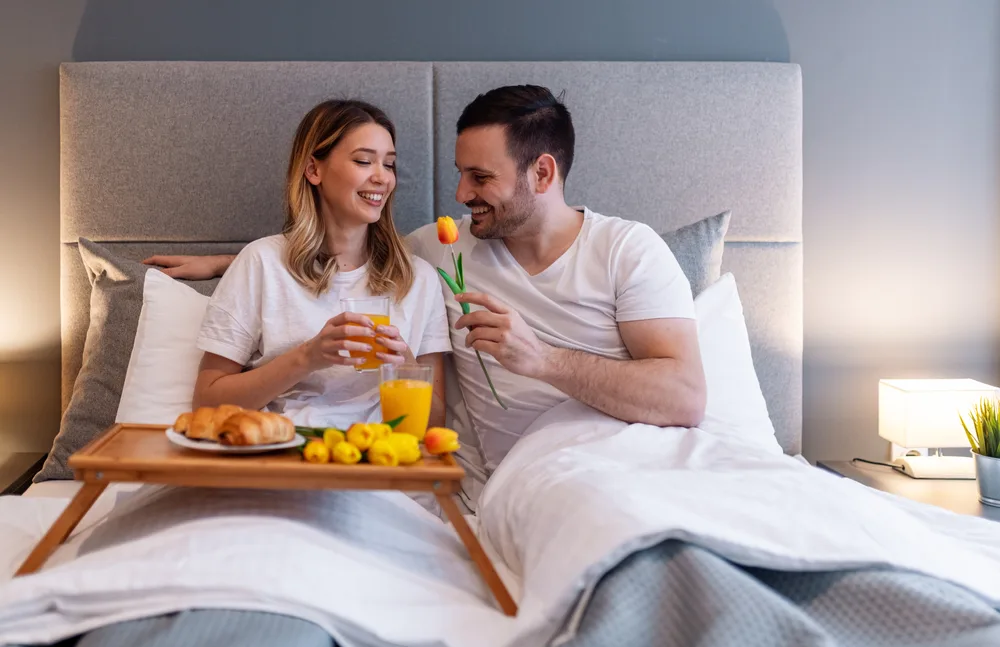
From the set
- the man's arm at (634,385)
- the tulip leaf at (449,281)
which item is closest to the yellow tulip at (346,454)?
the tulip leaf at (449,281)

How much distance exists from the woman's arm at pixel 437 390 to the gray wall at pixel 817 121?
39.2 inches

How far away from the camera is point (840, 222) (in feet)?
9.16

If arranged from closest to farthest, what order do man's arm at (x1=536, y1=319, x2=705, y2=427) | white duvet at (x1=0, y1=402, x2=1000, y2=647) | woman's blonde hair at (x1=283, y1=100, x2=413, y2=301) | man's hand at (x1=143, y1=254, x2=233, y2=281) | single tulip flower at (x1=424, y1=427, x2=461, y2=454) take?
white duvet at (x1=0, y1=402, x2=1000, y2=647)
single tulip flower at (x1=424, y1=427, x2=461, y2=454)
man's arm at (x1=536, y1=319, x2=705, y2=427)
woman's blonde hair at (x1=283, y1=100, x2=413, y2=301)
man's hand at (x1=143, y1=254, x2=233, y2=281)

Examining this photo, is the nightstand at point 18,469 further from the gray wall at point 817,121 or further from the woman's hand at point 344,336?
the woman's hand at point 344,336

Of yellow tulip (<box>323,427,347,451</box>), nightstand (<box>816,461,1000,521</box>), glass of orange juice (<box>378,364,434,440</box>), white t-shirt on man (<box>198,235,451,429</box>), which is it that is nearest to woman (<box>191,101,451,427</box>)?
white t-shirt on man (<box>198,235,451,429</box>)

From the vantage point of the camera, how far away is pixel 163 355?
6.97 feet

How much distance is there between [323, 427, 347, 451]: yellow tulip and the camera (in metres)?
1.45

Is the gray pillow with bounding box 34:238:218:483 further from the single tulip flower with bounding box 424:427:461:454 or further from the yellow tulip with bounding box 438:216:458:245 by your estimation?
the single tulip flower with bounding box 424:427:461:454

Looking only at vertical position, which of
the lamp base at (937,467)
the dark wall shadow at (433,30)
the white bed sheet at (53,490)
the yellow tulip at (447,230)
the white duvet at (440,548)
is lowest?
the lamp base at (937,467)

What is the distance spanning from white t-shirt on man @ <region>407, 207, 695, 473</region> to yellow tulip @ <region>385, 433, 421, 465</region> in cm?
67

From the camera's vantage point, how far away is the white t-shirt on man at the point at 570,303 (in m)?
2.08

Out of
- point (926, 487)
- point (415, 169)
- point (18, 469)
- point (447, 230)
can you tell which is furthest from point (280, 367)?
point (926, 487)

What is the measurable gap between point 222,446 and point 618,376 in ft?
2.80

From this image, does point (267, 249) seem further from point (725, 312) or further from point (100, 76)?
point (725, 312)
